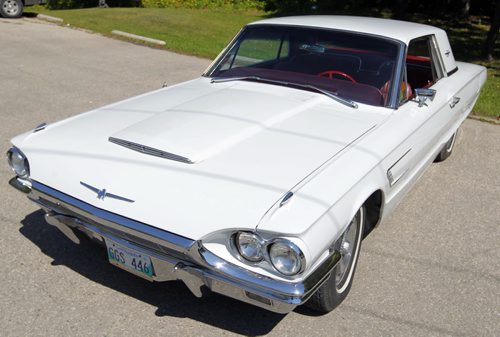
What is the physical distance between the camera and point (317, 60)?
162 inches

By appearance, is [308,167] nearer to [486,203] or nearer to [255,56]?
[255,56]

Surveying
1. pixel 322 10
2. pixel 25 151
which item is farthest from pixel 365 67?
pixel 322 10

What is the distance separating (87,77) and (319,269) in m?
7.06

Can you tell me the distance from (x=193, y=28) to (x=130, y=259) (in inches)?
483

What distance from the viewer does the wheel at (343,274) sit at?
2920mm

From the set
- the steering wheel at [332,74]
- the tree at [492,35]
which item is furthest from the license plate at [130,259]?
the tree at [492,35]

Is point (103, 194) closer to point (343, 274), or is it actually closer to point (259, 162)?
point (259, 162)

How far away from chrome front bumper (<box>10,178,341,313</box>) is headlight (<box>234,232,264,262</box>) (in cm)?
7

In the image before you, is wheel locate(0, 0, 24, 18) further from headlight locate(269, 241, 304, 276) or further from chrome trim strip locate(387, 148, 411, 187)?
headlight locate(269, 241, 304, 276)

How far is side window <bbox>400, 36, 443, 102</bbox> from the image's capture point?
4500mm

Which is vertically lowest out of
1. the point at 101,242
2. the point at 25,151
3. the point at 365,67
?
the point at 101,242

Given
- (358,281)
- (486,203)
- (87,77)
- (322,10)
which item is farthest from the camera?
(322,10)

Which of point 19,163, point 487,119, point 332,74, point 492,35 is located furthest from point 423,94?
point 492,35

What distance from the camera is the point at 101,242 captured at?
291 centimetres
